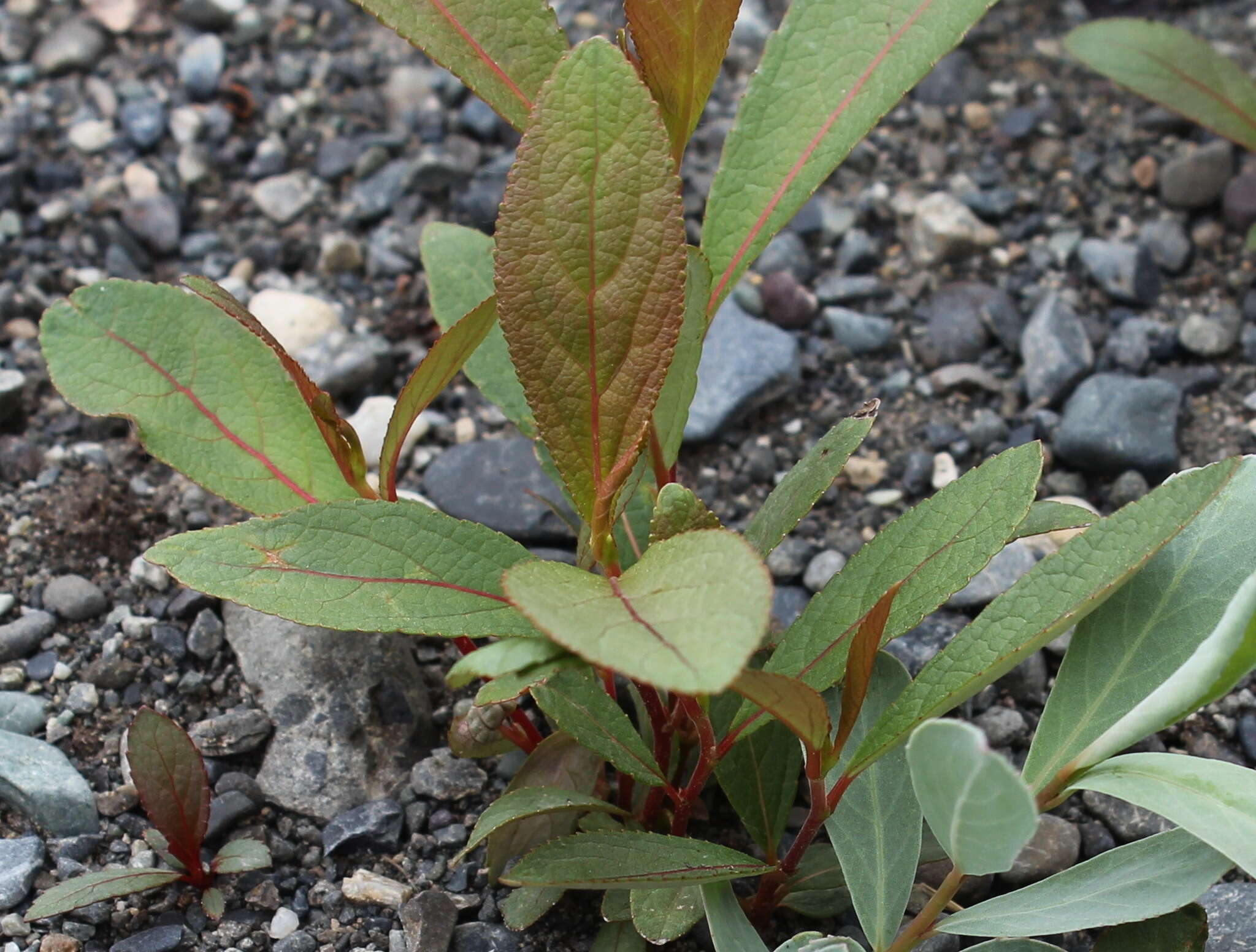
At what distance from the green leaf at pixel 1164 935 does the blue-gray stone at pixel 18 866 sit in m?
1.32

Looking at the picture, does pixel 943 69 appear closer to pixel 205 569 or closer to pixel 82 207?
pixel 82 207

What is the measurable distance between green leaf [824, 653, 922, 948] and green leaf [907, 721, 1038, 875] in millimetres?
204

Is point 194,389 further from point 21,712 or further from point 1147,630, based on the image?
point 1147,630

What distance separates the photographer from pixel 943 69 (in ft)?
9.52

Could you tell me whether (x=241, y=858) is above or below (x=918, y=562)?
Result: below

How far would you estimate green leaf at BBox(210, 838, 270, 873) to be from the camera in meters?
1.58

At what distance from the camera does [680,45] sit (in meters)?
1.39

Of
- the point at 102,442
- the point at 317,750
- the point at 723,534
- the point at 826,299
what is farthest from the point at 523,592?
the point at 826,299

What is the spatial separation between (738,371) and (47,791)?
4.40ft

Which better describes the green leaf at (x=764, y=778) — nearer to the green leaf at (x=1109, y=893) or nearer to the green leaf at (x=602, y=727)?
the green leaf at (x=602, y=727)

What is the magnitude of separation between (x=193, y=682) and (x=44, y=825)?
280 mm

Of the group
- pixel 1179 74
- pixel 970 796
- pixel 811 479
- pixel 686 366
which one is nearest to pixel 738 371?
pixel 686 366

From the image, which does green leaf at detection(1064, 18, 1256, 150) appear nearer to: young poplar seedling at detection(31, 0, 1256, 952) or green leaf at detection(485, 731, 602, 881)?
young poplar seedling at detection(31, 0, 1256, 952)

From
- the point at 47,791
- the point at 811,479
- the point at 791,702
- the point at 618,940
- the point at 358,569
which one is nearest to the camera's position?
the point at 791,702
